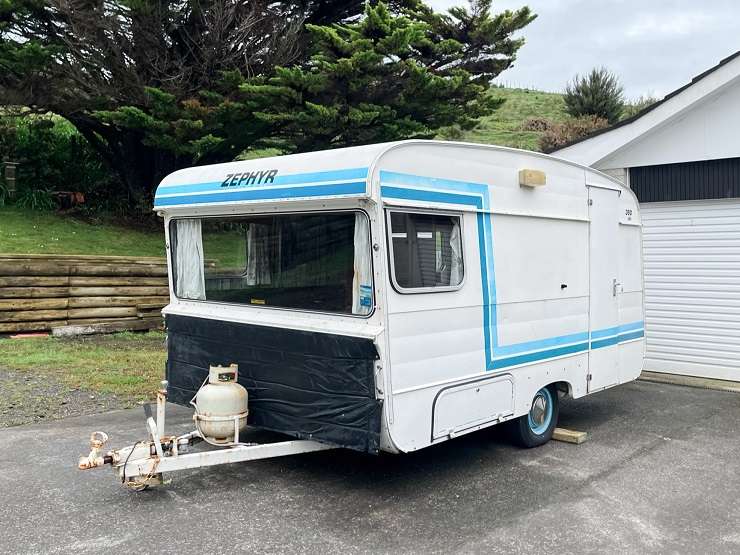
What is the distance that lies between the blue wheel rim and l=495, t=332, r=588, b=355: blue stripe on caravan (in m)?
0.44

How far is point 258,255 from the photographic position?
5629 millimetres

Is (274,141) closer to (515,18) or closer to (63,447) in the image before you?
(515,18)

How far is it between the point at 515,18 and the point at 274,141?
20.9 feet

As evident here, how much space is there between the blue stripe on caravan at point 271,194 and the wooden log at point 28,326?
591 cm

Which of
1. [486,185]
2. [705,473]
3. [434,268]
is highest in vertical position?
[486,185]

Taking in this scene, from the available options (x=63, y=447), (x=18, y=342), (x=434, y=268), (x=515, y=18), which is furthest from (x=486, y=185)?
(x=515, y=18)

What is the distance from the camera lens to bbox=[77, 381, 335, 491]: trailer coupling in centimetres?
455

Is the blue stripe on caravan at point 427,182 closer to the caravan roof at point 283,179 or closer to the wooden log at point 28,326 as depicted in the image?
the caravan roof at point 283,179

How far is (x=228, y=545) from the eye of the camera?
13.8ft

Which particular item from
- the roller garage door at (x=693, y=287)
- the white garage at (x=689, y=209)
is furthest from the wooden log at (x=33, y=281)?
the roller garage door at (x=693, y=287)

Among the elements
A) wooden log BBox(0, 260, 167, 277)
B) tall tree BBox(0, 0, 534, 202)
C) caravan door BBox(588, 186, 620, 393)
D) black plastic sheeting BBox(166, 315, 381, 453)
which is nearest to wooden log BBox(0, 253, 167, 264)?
wooden log BBox(0, 260, 167, 277)

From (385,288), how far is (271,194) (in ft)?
3.86

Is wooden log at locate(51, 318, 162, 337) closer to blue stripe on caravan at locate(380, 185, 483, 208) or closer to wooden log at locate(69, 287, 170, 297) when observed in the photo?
wooden log at locate(69, 287, 170, 297)

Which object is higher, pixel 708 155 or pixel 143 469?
pixel 708 155
